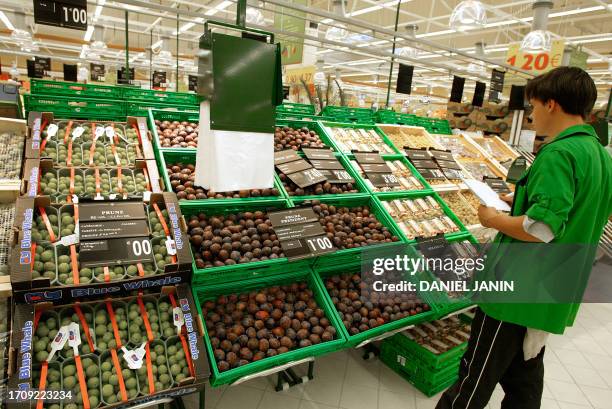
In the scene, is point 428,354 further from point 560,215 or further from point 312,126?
point 312,126

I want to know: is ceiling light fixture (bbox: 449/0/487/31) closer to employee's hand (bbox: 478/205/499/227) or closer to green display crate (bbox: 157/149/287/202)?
green display crate (bbox: 157/149/287/202)

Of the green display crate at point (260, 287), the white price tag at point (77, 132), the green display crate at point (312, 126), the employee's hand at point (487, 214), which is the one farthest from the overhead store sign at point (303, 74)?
the employee's hand at point (487, 214)

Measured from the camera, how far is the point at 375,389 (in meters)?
2.94

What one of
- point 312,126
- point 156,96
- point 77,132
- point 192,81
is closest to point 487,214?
point 312,126

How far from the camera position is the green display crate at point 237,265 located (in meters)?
2.31

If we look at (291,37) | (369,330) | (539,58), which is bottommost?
(369,330)

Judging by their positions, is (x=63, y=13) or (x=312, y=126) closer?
(x=63, y=13)

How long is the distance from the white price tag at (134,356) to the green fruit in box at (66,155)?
140 centimetres

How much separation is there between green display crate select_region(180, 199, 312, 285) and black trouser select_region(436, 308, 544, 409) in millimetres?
1159

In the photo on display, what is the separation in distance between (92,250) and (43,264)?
23cm

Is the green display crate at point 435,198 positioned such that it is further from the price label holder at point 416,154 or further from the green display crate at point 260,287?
the green display crate at point 260,287

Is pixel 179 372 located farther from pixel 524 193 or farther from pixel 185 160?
pixel 524 193

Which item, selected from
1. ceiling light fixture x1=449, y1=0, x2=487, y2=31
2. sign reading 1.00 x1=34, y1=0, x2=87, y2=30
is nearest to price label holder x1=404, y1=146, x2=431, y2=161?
ceiling light fixture x1=449, y1=0, x2=487, y2=31

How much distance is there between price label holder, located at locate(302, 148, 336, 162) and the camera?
3430 mm
